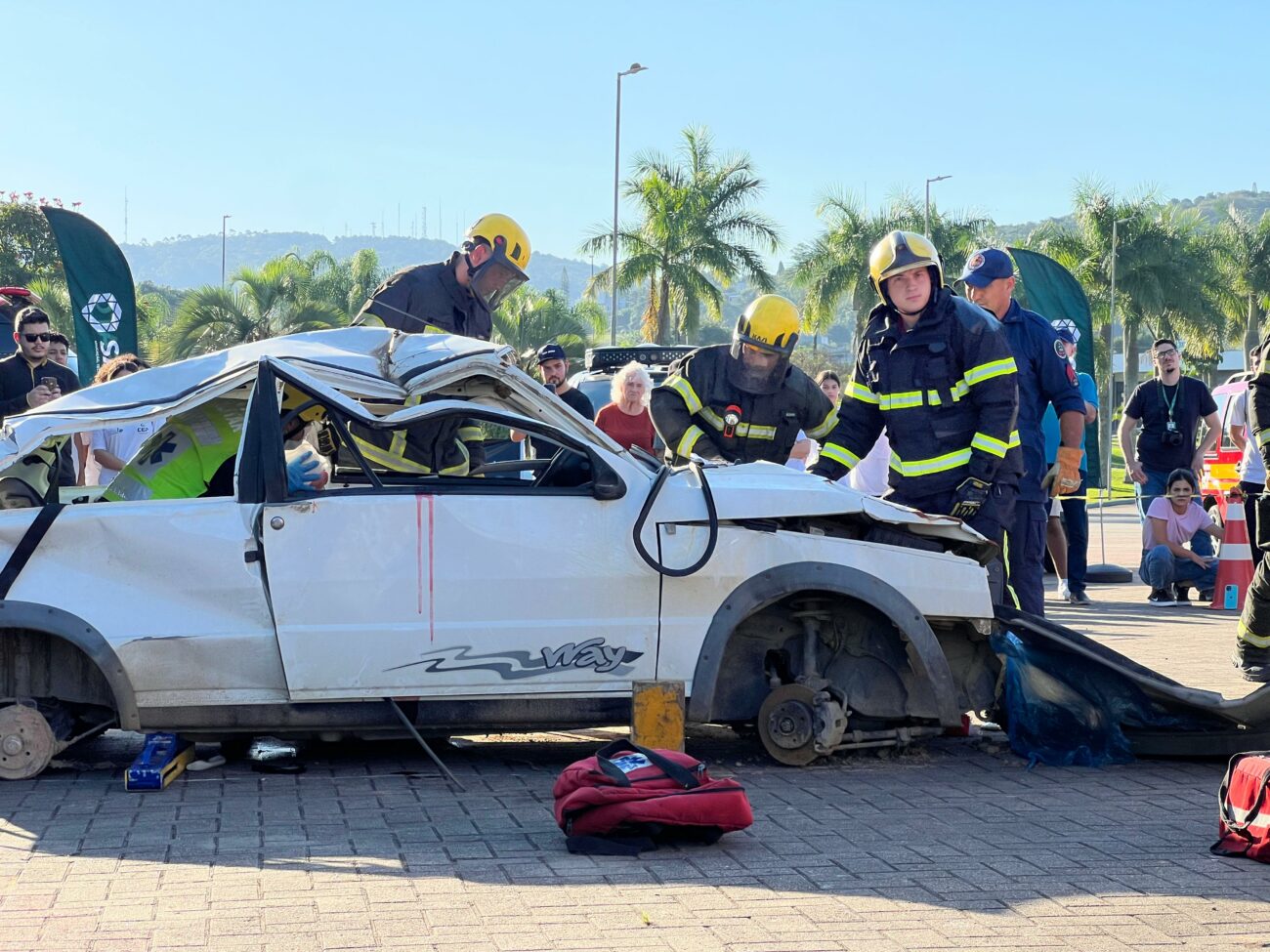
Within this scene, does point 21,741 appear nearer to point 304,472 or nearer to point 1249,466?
point 304,472

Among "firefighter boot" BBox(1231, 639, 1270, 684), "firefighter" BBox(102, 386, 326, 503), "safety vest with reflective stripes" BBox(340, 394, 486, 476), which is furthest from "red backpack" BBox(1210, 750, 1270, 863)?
"firefighter" BBox(102, 386, 326, 503)

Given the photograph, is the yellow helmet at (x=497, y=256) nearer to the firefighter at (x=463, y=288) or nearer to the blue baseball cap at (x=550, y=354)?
the firefighter at (x=463, y=288)

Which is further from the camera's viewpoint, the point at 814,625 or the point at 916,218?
the point at 916,218

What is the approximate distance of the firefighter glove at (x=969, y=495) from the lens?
22.3 ft

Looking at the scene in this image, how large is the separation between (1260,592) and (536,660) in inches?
150

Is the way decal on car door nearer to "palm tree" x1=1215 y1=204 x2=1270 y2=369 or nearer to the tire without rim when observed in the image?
Result: the tire without rim

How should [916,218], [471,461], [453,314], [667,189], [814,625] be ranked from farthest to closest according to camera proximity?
[916,218] → [667,189] → [453,314] → [471,461] → [814,625]

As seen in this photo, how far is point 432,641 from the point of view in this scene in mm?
5906

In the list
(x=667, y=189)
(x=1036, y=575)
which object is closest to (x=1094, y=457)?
(x=1036, y=575)

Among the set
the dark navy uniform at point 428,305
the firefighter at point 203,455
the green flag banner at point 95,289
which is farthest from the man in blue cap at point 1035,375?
the green flag banner at point 95,289

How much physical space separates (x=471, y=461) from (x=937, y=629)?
2.43 m

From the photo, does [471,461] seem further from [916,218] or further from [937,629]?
[916,218]

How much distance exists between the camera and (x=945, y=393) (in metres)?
6.93

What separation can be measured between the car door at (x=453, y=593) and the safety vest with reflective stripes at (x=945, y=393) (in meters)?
1.72
